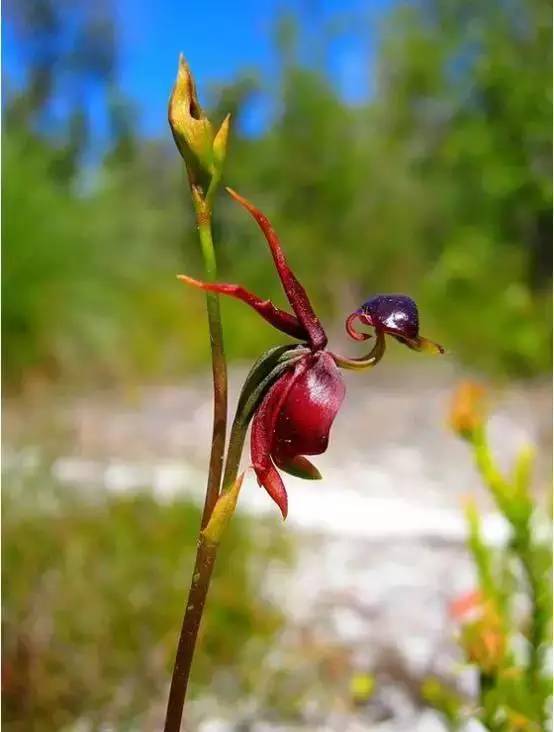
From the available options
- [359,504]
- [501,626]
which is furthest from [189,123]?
[359,504]

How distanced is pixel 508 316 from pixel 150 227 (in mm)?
1926

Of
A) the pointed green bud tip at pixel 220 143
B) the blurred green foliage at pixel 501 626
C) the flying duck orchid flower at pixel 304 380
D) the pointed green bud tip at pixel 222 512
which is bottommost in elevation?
the blurred green foliage at pixel 501 626

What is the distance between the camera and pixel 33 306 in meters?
3.60

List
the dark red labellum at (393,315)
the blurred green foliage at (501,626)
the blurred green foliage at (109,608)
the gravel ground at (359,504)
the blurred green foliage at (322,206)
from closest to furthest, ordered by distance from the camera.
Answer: the dark red labellum at (393,315), the blurred green foliage at (501,626), the blurred green foliage at (109,608), the gravel ground at (359,504), the blurred green foliage at (322,206)

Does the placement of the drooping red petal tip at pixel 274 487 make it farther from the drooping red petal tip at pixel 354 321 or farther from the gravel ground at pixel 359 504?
the gravel ground at pixel 359 504

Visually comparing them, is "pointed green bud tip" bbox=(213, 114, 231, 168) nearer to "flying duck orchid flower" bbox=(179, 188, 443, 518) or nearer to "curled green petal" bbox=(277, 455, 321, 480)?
"flying duck orchid flower" bbox=(179, 188, 443, 518)

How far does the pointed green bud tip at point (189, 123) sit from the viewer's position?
36 cm

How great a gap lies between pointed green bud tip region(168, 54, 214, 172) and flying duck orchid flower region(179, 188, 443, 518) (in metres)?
0.02

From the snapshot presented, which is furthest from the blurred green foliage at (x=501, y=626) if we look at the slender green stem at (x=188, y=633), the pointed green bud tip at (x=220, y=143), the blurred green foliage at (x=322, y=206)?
the blurred green foliage at (x=322, y=206)

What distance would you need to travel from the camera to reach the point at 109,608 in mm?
1345

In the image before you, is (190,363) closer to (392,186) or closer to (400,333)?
(392,186)

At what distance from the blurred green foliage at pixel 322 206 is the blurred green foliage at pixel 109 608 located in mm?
1611

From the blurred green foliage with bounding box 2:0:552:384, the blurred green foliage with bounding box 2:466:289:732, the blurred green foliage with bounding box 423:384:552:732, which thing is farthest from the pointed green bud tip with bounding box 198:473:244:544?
the blurred green foliage with bounding box 2:0:552:384

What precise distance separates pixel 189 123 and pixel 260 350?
4.44 metres
